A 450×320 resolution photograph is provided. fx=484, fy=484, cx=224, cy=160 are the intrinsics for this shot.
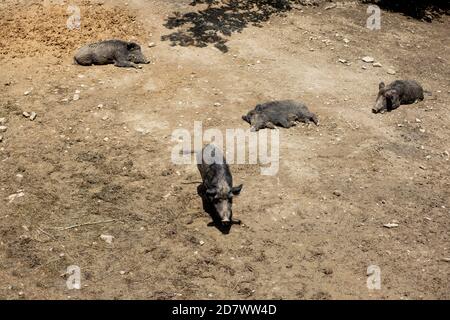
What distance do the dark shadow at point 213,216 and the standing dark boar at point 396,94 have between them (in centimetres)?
461

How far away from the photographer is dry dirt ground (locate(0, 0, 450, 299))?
7035 millimetres

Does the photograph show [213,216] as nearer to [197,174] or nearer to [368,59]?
[197,174]

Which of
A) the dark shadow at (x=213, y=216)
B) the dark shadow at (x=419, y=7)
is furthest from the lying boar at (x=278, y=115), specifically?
the dark shadow at (x=419, y=7)

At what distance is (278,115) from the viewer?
9.84 meters

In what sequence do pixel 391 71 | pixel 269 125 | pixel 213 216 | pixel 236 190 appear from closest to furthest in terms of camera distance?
1. pixel 213 216
2. pixel 236 190
3. pixel 269 125
4. pixel 391 71

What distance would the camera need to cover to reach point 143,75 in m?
11.2

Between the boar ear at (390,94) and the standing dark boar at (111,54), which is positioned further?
the standing dark boar at (111,54)

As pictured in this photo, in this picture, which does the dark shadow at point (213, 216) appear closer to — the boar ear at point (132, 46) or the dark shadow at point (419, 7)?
the boar ear at point (132, 46)

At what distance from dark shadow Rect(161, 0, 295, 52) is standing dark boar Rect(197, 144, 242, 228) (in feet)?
15.5

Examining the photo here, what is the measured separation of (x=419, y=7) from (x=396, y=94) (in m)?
6.36

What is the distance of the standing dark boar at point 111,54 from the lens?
1130 cm

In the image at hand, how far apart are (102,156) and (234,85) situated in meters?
3.63

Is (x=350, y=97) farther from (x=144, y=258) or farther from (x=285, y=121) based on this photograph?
(x=144, y=258)

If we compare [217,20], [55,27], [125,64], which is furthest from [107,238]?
[217,20]
